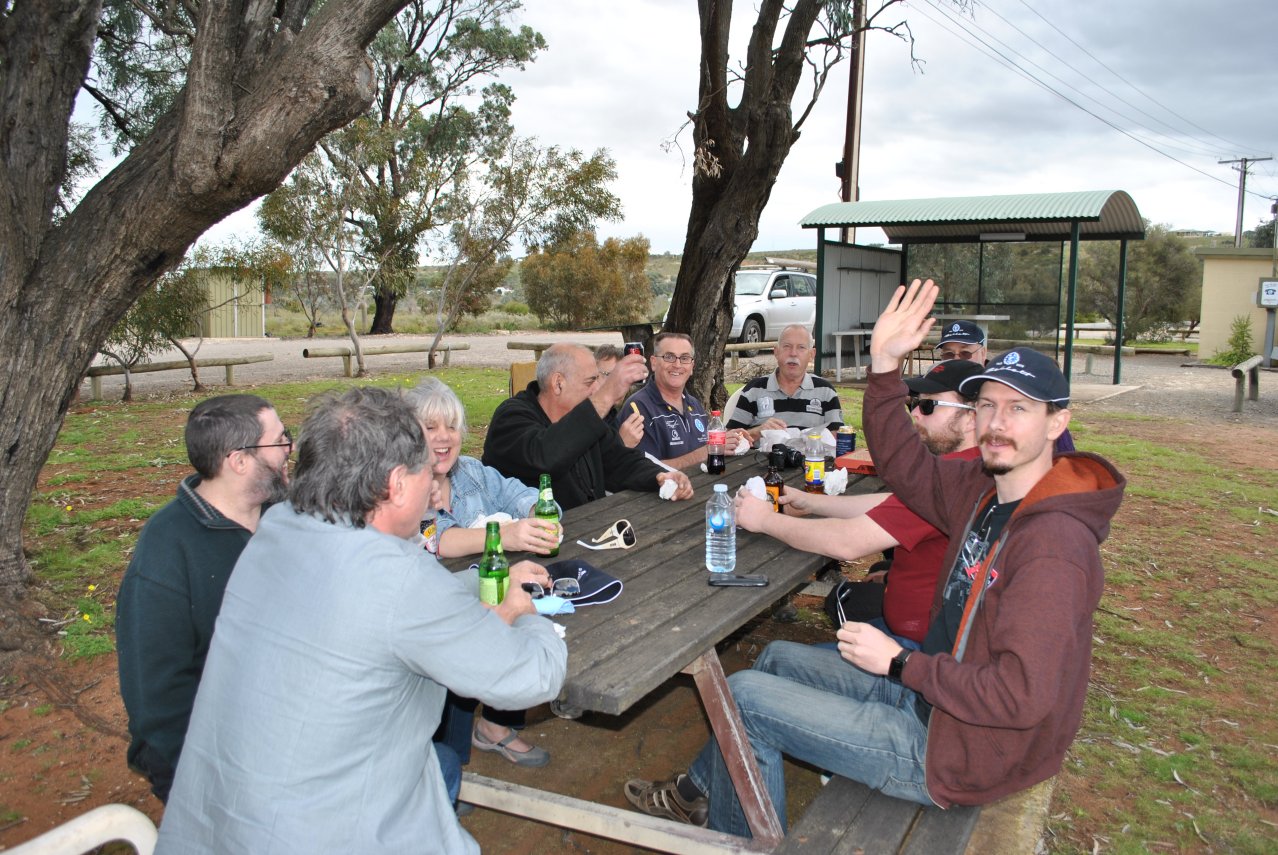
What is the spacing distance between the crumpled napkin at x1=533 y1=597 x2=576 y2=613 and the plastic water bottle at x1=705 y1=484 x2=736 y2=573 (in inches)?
23.5

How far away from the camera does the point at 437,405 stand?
10.6ft

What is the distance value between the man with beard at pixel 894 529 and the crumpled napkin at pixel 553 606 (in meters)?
0.96

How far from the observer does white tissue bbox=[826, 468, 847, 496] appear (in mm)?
4109

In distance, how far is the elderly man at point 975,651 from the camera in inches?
77.1

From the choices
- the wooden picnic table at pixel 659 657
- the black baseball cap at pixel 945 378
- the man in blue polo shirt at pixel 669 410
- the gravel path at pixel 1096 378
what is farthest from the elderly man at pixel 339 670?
the gravel path at pixel 1096 378

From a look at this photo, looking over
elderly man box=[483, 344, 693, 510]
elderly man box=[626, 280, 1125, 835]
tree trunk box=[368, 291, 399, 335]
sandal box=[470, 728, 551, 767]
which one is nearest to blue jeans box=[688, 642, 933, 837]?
elderly man box=[626, 280, 1125, 835]

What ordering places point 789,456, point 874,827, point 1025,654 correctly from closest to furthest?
point 1025,654, point 874,827, point 789,456

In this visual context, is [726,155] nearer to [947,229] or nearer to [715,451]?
[715,451]

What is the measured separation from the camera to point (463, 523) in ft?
10.9

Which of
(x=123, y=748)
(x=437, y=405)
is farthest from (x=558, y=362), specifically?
(x=123, y=748)

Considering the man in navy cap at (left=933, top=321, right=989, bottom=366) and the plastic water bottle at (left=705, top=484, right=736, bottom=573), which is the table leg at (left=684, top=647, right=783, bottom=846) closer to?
the plastic water bottle at (left=705, top=484, right=736, bottom=573)

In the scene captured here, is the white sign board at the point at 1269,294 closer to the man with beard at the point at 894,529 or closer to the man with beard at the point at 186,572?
the man with beard at the point at 894,529

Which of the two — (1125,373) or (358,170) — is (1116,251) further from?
(358,170)

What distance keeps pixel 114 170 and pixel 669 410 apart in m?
2.97
